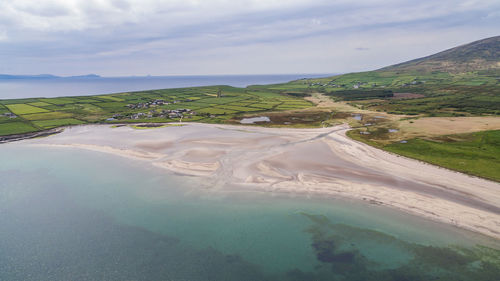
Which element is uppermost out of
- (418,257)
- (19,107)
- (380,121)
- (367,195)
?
(19,107)

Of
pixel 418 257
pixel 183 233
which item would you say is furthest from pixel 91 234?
pixel 418 257

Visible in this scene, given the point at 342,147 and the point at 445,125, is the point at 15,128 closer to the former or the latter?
the point at 342,147

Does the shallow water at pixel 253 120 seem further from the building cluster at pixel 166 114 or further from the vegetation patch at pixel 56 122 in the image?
the vegetation patch at pixel 56 122

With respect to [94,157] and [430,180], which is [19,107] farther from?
[430,180]

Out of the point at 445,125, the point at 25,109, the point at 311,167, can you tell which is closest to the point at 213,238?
the point at 311,167

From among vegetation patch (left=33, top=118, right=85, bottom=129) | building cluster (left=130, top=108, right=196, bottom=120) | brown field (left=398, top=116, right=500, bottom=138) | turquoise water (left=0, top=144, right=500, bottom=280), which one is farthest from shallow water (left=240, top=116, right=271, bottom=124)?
vegetation patch (left=33, top=118, right=85, bottom=129)

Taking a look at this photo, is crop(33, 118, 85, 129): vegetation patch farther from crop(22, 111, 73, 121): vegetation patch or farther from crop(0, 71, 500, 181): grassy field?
crop(22, 111, 73, 121): vegetation patch
